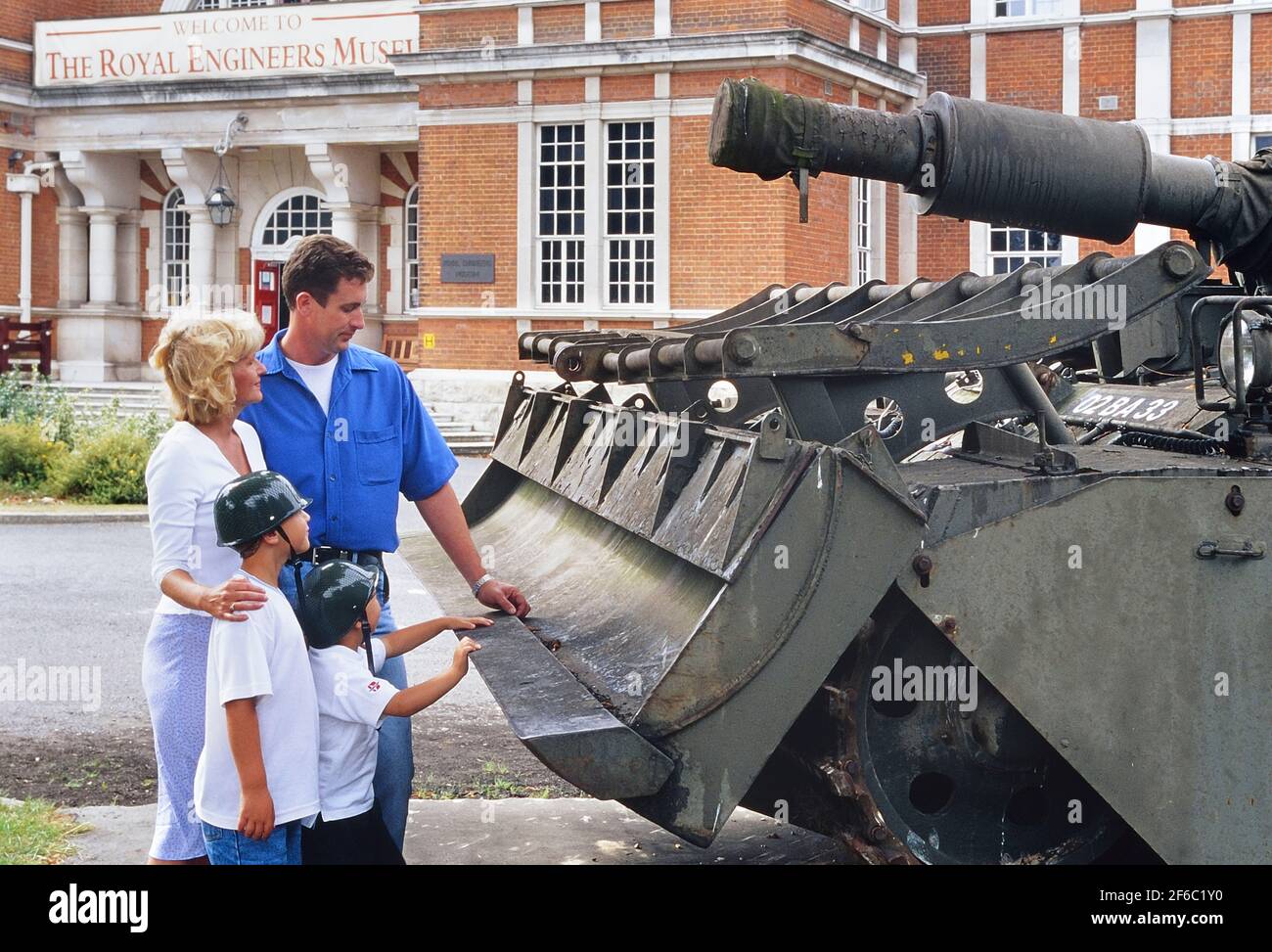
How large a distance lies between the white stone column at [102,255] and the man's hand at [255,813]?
28.6 m

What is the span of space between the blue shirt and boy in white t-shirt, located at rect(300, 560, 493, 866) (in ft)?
1.59

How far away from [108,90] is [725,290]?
41.1 ft

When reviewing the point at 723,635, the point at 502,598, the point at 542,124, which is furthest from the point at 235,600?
the point at 542,124

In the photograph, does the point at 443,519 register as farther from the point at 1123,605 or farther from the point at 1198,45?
the point at 1198,45

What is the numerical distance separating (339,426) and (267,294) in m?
26.3

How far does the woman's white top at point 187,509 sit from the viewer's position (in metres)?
3.98

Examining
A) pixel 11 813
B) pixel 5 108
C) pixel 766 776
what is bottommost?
pixel 11 813

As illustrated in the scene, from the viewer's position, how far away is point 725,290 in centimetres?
2364

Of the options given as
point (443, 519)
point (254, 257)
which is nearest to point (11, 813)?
point (443, 519)

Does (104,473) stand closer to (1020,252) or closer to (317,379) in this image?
(317,379)

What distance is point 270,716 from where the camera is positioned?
377 cm

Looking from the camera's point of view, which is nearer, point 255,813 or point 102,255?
point 255,813

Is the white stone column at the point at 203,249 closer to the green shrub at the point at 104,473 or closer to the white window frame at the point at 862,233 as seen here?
the white window frame at the point at 862,233

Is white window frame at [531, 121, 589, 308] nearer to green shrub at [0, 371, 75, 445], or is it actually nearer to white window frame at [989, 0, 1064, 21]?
white window frame at [989, 0, 1064, 21]
